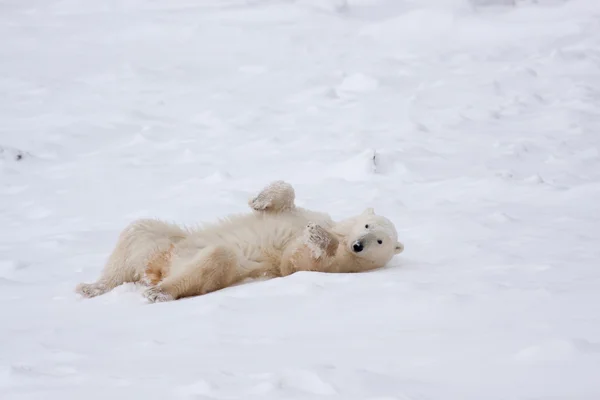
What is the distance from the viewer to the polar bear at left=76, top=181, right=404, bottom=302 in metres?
4.23

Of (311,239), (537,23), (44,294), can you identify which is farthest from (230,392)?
(537,23)

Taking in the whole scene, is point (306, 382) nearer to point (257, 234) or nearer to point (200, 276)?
point (200, 276)

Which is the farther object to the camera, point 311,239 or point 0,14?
point 0,14

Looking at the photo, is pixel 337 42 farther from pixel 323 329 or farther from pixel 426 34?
pixel 323 329

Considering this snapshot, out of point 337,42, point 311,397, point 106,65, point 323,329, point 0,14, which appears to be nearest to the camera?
point 311,397

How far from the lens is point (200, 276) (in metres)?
4.18

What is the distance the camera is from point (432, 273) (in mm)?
4207

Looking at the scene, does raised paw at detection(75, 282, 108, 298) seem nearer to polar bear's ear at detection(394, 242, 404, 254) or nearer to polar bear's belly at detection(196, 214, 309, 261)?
polar bear's belly at detection(196, 214, 309, 261)

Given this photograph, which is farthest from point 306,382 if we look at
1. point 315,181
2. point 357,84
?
point 357,84

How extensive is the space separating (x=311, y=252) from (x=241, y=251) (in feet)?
1.50

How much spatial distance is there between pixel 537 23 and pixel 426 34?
214 cm

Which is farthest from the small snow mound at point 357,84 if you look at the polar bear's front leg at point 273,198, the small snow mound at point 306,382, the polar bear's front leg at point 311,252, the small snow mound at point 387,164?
the small snow mound at point 306,382

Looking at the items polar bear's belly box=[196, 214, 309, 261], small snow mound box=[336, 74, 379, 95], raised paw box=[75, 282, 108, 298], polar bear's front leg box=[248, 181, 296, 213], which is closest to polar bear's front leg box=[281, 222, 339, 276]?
polar bear's belly box=[196, 214, 309, 261]

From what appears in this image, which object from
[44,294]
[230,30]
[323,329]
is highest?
[230,30]
